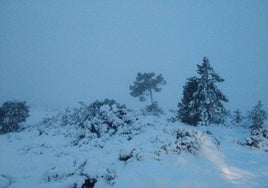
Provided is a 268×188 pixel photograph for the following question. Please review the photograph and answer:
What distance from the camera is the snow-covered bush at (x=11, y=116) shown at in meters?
31.2

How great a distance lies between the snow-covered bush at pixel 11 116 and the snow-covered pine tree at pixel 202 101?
17.6 m

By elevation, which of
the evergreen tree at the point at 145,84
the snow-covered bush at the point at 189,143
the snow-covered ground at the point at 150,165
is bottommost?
the snow-covered ground at the point at 150,165

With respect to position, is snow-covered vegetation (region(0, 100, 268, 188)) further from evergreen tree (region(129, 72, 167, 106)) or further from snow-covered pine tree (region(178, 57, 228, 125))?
evergreen tree (region(129, 72, 167, 106))

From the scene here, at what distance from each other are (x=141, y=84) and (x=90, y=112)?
33.6 metres

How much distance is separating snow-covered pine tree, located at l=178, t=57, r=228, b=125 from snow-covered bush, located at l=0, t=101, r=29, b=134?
17.6 m

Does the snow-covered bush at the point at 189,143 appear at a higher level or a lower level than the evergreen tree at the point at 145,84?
lower

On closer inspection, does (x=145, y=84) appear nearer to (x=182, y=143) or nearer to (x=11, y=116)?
(x=11, y=116)

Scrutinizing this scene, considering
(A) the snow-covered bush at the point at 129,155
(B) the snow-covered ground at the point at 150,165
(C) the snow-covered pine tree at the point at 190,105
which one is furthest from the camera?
(C) the snow-covered pine tree at the point at 190,105

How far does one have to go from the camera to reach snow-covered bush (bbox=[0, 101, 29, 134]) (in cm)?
3117

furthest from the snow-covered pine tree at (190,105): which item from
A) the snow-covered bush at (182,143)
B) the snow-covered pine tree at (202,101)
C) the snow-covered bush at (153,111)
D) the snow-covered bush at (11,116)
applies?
the snow-covered bush at (11,116)

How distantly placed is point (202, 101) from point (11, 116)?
20.1 meters

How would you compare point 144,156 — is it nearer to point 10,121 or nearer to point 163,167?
point 163,167

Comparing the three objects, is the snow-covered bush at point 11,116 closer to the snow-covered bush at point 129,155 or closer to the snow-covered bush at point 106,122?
the snow-covered bush at point 106,122

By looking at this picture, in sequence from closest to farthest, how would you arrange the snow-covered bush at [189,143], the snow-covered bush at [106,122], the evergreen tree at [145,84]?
the snow-covered bush at [189,143]
the snow-covered bush at [106,122]
the evergreen tree at [145,84]
